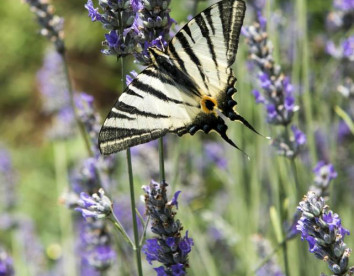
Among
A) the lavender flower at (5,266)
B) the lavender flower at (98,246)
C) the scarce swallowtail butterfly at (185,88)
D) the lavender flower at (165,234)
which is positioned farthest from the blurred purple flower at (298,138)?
the lavender flower at (5,266)

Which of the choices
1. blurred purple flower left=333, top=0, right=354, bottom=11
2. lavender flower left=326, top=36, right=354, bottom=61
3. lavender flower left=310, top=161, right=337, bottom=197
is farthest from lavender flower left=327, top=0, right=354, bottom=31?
lavender flower left=310, top=161, right=337, bottom=197

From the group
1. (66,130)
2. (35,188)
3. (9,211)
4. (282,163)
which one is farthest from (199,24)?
(35,188)

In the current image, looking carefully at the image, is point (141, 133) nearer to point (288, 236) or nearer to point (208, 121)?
point (208, 121)

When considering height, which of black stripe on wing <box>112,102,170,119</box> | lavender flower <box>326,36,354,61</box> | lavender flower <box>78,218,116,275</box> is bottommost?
lavender flower <box>78,218,116,275</box>

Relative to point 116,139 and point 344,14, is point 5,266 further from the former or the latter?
point 344,14

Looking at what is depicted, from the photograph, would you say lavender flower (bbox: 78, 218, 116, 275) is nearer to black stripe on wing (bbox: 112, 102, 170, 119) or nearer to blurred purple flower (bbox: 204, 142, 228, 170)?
black stripe on wing (bbox: 112, 102, 170, 119)
